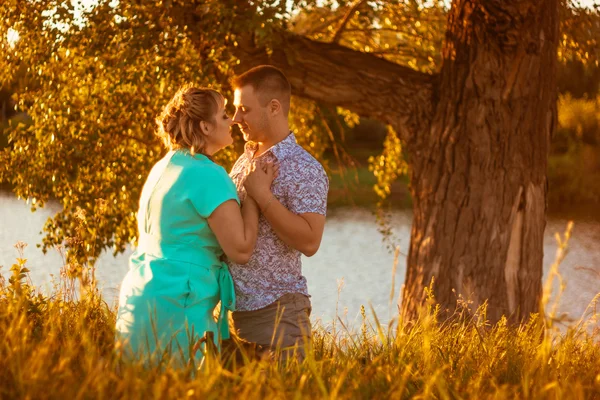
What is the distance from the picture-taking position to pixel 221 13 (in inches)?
251

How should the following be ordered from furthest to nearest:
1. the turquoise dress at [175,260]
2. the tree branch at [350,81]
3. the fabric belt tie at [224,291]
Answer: the tree branch at [350,81] → the fabric belt tie at [224,291] → the turquoise dress at [175,260]

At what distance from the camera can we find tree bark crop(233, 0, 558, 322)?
276 inches

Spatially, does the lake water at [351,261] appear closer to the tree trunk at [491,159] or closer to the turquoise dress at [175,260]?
the tree trunk at [491,159]

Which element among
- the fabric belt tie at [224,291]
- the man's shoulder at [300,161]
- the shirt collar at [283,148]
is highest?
the shirt collar at [283,148]

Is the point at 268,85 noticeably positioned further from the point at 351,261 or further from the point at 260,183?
the point at 351,261

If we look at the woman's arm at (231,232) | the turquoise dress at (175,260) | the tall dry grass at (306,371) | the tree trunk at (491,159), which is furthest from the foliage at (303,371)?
the tree trunk at (491,159)

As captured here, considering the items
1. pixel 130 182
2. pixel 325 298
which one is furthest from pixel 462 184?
pixel 325 298

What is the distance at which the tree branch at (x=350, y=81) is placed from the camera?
736cm

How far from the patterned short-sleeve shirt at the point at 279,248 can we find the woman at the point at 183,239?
23 centimetres

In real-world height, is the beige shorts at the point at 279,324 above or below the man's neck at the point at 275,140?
below

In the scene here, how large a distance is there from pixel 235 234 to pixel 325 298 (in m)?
12.7

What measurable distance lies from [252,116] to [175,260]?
2.78 feet

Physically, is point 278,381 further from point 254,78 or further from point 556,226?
point 556,226

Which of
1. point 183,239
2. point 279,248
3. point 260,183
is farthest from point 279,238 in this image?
point 183,239
